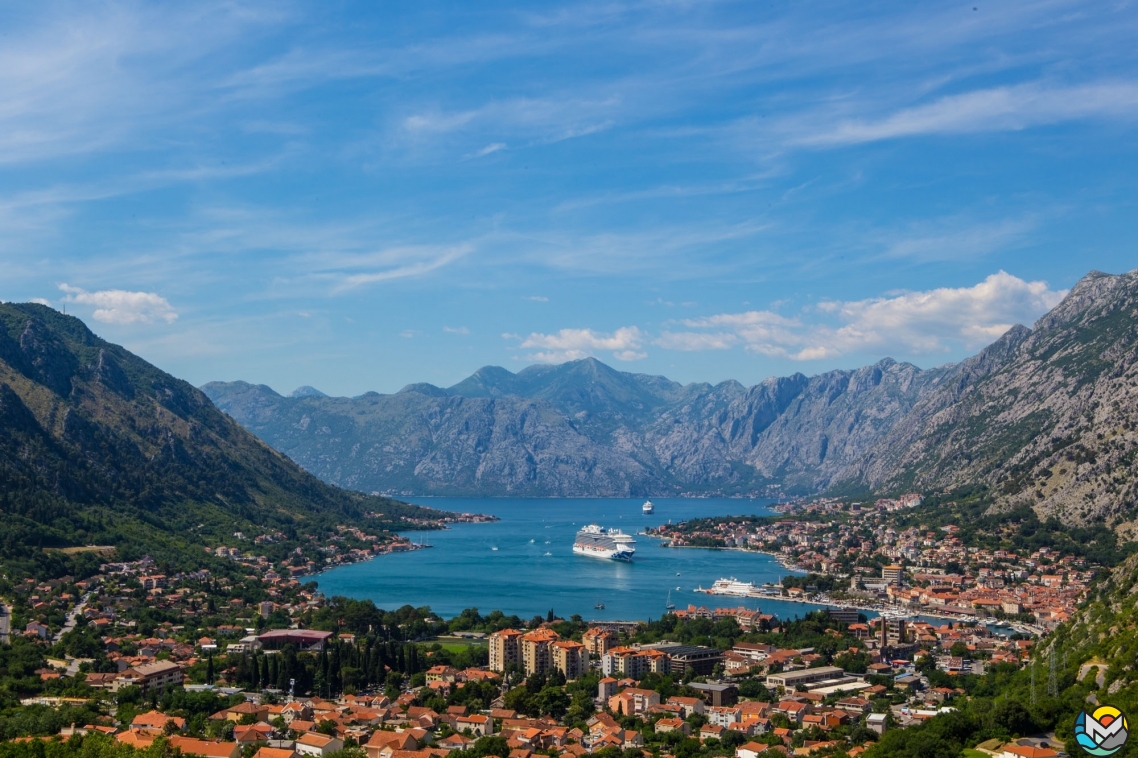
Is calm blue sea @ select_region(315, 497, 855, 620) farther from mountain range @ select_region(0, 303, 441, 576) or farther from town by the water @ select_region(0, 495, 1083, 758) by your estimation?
mountain range @ select_region(0, 303, 441, 576)

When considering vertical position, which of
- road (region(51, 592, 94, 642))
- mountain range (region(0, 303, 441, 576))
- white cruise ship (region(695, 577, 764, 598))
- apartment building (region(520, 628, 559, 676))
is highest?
mountain range (region(0, 303, 441, 576))

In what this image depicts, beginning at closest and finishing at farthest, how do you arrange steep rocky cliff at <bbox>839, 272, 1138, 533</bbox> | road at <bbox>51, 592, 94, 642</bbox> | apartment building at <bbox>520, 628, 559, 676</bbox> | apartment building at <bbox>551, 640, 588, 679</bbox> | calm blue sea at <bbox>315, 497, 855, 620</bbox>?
apartment building at <bbox>551, 640, 588, 679</bbox> < apartment building at <bbox>520, 628, 559, 676</bbox> < road at <bbox>51, 592, 94, 642</bbox> < calm blue sea at <bbox>315, 497, 855, 620</bbox> < steep rocky cliff at <bbox>839, 272, 1138, 533</bbox>

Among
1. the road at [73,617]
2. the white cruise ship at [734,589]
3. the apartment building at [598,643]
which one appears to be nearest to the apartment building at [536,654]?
the apartment building at [598,643]

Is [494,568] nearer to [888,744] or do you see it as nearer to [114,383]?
[114,383]

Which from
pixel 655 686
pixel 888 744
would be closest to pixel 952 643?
pixel 655 686

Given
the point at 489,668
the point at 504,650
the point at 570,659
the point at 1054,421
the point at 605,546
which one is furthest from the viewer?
the point at 605,546

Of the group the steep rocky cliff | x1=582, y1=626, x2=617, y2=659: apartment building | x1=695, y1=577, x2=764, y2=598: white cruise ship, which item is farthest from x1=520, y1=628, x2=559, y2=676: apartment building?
the steep rocky cliff

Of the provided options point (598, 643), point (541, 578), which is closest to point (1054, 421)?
point (541, 578)

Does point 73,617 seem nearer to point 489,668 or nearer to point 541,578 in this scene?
point 489,668
